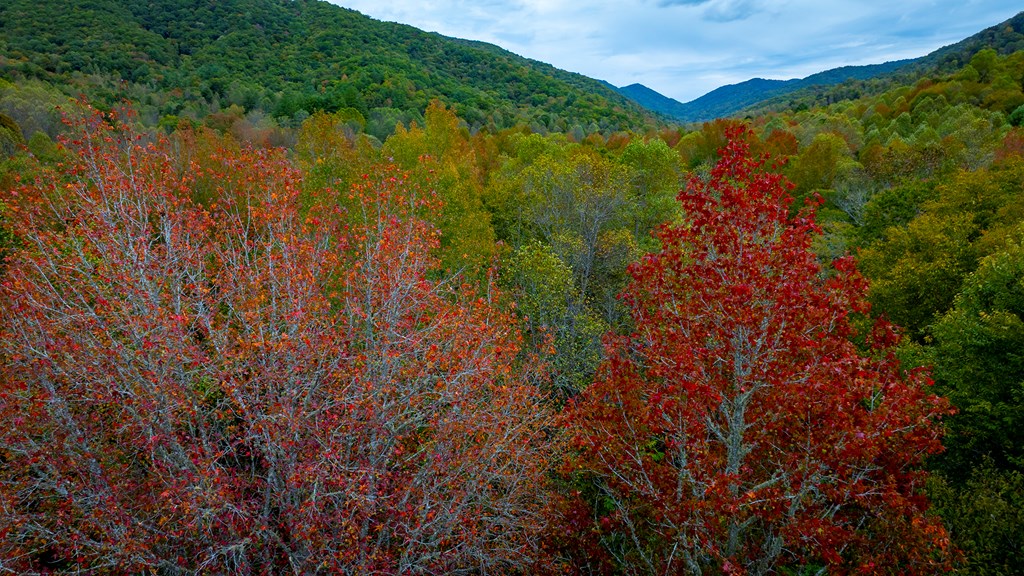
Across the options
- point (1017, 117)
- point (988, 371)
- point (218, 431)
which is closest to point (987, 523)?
point (988, 371)

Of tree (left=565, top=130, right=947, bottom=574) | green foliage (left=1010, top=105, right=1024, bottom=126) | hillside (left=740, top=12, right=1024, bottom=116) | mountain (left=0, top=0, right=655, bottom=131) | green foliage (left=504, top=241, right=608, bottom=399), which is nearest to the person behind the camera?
tree (left=565, top=130, right=947, bottom=574)

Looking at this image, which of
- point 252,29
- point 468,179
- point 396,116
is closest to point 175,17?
point 252,29

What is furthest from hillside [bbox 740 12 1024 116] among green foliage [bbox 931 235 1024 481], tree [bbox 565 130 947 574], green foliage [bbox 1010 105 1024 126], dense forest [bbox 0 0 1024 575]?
tree [bbox 565 130 947 574]

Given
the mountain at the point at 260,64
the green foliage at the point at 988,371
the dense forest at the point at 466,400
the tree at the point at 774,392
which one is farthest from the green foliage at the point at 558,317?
the mountain at the point at 260,64

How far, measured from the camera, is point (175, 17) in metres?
126

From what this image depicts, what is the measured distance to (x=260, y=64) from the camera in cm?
11206

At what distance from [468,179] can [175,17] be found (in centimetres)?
14463

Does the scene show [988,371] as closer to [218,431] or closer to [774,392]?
[774,392]

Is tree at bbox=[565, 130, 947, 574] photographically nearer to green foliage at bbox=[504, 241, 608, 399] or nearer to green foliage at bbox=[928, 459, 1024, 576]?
green foliage at bbox=[928, 459, 1024, 576]

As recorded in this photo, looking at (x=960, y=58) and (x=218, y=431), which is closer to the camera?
(x=218, y=431)

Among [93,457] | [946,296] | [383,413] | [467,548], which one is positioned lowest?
[467,548]

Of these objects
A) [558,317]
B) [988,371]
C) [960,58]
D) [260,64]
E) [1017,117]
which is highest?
[960,58]

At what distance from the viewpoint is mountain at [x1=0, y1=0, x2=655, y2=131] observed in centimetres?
8531

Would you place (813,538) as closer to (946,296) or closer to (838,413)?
(838,413)
